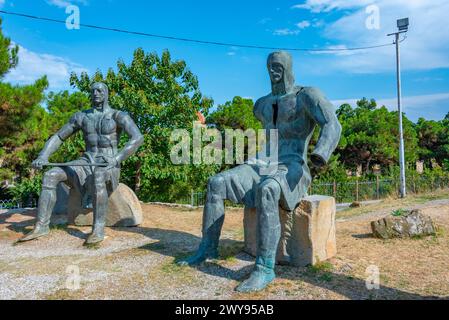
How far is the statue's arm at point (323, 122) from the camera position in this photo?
326 cm

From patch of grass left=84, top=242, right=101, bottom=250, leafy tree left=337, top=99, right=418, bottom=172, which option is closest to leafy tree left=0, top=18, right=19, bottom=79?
patch of grass left=84, top=242, right=101, bottom=250

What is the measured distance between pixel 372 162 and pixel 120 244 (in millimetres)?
18398

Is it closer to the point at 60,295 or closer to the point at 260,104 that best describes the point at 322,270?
the point at 260,104

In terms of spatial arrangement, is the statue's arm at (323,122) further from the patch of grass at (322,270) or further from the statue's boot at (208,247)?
the statue's boot at (208,247)

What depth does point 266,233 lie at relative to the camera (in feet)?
10.7

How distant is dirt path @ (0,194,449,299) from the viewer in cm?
313

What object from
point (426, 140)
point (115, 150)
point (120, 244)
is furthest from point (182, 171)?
point (426, 140)

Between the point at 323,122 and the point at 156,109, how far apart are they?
7717mm

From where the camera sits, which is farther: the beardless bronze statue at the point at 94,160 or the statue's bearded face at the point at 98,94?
the statue's bearded face at the point at 98,94

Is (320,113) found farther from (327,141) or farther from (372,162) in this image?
(372,162)

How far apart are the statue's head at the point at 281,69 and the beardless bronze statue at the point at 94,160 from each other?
2.55 metres

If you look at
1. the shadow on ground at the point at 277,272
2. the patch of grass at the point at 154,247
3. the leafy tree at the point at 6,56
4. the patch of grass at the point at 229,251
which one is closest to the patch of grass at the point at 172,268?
the shadow on ground at the point at 277,272
